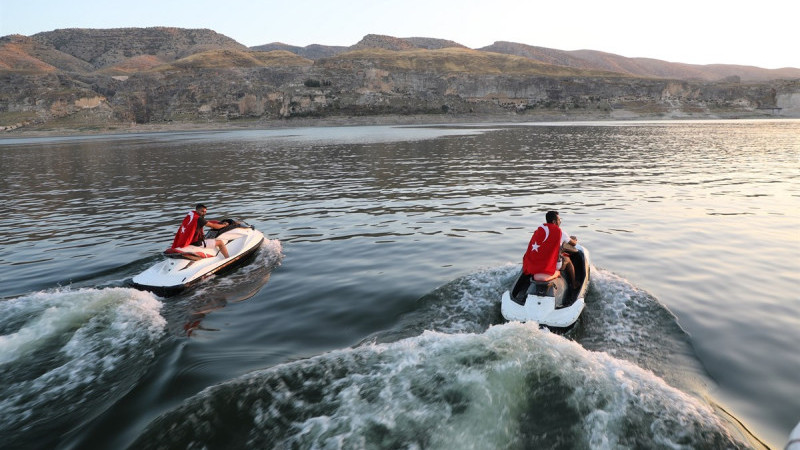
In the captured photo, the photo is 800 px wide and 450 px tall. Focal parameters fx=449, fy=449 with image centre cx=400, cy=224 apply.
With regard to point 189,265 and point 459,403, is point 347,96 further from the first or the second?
point 459,403

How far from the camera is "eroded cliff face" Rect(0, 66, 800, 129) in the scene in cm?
13850

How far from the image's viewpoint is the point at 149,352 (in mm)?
8469

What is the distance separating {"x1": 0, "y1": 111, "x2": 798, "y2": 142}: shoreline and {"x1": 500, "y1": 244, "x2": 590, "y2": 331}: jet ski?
130023 mm

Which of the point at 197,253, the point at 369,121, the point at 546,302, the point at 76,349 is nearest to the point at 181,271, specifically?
the point at 197,253

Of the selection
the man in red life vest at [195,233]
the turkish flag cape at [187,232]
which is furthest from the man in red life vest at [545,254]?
the turkish flag cape at [187,232]

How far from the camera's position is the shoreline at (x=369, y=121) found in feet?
420

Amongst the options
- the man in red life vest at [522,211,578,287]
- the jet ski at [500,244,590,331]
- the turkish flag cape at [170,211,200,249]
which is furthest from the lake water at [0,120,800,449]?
the turkish flag cape at [170,211,200,249]

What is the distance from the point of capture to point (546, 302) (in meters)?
8.95

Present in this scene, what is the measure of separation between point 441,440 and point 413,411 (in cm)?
61

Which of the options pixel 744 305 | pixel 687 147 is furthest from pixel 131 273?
pixel 687 147

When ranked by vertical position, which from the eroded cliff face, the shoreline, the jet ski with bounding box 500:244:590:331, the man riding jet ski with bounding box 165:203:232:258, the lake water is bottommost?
the lake water

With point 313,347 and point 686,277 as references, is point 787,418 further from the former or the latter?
point 313,347

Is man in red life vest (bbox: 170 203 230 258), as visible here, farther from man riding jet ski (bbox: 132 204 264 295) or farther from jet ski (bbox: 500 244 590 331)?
jet ski (bbox: 500 244 590 331)

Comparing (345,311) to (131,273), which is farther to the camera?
(131,273)
